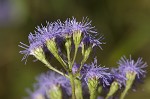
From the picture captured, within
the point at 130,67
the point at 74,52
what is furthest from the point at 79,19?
the point at 74,52

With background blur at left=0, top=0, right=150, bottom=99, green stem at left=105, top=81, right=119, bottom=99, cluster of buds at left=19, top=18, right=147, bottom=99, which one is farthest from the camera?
background blur at left=0, top=0, right=150, bottom=99

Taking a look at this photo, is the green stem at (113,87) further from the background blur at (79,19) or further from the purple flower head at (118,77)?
the background blur at (79,19)

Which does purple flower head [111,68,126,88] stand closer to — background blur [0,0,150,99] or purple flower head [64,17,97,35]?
purple flower head [64,17,97,35]

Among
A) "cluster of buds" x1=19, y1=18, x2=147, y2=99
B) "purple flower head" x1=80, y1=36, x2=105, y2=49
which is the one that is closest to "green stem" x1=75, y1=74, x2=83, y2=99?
"cluster of buds" x1=19, y1=18, x2=147, y2=99

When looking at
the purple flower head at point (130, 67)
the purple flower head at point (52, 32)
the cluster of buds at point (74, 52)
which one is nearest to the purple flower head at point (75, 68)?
the cluster of buds at point (74, 52)

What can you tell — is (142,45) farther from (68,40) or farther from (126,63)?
(68,40)

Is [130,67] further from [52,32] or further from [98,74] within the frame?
[52,32]
